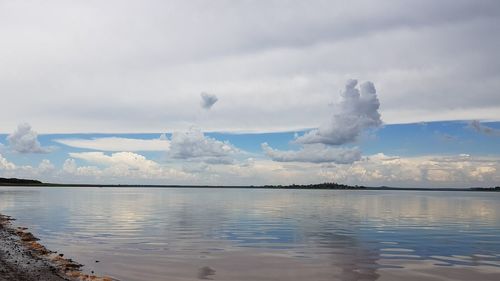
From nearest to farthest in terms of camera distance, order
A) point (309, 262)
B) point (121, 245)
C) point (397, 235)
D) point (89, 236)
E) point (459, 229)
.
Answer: point (309, 262) → point (121, 245) → point (89, 236) → point (397, 235) → point (459, 229)

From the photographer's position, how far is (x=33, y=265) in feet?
86.3

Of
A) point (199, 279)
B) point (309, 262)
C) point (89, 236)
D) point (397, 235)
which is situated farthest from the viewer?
point (397, 235)

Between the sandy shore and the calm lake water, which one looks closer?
the sandy shore

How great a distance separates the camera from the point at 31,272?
23.9m

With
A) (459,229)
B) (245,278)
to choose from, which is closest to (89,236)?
(245,278)

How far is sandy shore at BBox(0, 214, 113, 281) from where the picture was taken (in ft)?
75.3

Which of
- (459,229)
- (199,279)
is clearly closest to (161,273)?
(199,279)

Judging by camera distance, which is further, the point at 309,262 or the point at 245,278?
the point at 309,262

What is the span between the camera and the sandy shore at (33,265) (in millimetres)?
22938

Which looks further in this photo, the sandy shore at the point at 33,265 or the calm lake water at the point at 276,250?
the calm lake water at the point at 276,250

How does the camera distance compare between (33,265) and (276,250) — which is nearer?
(33,265)

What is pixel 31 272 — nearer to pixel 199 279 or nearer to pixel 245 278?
pixel 199 279

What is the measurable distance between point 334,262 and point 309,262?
1.77 meters

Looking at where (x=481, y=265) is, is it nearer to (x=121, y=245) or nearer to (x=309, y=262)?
(x=309, y=262)
